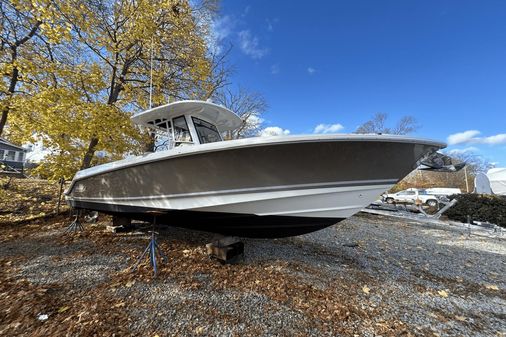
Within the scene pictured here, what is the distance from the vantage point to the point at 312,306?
2.39 metres

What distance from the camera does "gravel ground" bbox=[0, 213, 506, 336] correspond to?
80.0 inches

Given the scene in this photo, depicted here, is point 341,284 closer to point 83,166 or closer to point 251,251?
point 251,251

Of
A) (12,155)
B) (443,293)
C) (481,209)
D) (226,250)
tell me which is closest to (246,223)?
(226,250)

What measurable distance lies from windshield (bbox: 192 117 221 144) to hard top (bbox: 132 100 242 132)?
0.09 metres

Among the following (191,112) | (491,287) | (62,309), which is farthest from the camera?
(191,112)

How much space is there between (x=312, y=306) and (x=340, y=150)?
1751 mm

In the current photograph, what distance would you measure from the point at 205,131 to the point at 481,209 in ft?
40.4

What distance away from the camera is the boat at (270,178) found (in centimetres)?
251

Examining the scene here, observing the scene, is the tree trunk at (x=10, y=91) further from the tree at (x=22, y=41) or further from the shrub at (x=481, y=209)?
the shrub at (x=481, y=209)

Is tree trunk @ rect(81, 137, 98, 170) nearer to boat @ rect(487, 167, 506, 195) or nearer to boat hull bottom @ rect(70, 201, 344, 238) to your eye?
boat hull bottom @ rect(70, 201, 344, 238)

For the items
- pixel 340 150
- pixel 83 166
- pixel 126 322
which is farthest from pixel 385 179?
pixel 83 166

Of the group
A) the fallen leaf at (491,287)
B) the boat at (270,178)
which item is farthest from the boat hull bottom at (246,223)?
the fallen leaf at (491,287)

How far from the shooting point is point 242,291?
265 cm

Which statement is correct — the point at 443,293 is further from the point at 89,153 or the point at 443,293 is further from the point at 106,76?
the point at 106,76
